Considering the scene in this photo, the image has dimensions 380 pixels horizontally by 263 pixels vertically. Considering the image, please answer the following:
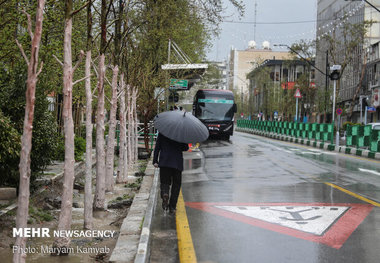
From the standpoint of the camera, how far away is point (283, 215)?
8625 mm

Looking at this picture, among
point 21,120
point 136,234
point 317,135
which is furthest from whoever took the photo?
point 317,135

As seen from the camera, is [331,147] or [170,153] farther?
[331,147]

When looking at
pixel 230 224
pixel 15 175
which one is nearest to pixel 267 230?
pixel 230 224

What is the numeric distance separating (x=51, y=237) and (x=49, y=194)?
4.00 metres

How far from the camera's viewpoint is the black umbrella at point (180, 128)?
27.6 feet

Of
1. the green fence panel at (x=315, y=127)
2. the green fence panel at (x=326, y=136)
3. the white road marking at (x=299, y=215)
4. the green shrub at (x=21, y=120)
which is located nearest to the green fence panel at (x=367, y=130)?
the green fence panel at (x=326, y=136)

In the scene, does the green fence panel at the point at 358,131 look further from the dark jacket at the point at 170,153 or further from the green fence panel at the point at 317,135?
the dark jacket at the point at 170,153

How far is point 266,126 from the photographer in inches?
2132

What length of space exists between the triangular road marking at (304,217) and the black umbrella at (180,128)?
137cm

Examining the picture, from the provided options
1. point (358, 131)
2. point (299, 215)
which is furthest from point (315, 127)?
point (299, 215)

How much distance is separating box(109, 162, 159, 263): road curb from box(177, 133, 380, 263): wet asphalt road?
1.43 ft

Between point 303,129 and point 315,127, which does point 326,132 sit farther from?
point 303,129

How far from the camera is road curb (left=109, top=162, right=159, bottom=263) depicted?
5801 millimetres

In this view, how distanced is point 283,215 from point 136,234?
2.79 m
